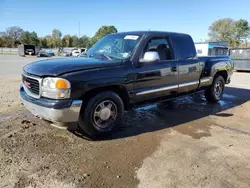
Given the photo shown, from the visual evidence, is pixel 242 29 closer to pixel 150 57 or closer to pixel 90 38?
pixel 90 38

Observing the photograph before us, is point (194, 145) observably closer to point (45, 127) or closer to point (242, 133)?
point (242, 133)

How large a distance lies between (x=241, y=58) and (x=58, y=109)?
58.7 feet

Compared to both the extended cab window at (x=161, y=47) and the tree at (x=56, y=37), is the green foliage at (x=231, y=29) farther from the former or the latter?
the extended cab window at (x=161, y=47)

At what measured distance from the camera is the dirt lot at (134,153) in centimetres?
281

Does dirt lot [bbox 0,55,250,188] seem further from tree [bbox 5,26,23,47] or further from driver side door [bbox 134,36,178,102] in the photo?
tree [bbox 5,26,23,47]

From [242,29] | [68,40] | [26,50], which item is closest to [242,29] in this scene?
[242,29]

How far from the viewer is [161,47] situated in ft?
16.5

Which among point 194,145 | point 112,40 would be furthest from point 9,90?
point 194,145

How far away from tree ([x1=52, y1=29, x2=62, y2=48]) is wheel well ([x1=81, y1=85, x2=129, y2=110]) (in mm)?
88651

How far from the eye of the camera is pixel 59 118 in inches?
138

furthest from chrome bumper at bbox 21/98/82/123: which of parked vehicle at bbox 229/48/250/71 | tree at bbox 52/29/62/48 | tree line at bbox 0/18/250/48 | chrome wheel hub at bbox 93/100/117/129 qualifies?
tree at bbox 52/29/62/48

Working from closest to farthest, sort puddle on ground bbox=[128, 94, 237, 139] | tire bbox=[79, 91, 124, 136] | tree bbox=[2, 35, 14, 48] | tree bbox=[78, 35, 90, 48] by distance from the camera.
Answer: tire bbox=[79, 91, 124, 136]
puddle on ground bbox=[128, 94, 237, 139]
tree bbox=[2, 35, 14, 48]
tree bbox=[78, 35, 90, 48]

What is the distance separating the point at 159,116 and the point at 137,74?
1571 millimetres

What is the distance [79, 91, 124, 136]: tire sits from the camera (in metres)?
3.81
